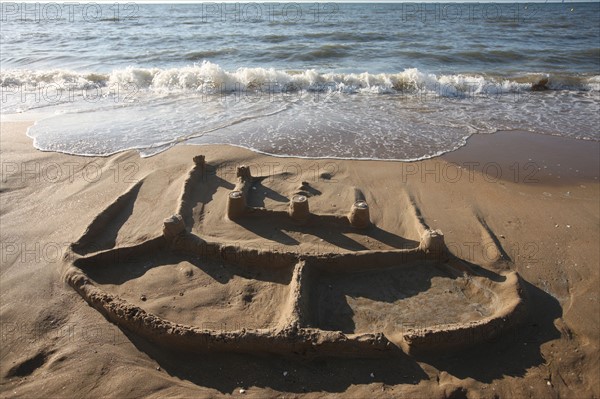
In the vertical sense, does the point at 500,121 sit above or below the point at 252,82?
below

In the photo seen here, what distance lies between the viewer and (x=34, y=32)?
2280 cm

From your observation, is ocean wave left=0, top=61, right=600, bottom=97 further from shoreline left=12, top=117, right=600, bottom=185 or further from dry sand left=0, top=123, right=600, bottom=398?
dry sand left=0, top=123, right=600, bottom=398

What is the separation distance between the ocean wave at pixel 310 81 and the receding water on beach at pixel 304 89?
5 cm

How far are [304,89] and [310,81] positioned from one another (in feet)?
1.76

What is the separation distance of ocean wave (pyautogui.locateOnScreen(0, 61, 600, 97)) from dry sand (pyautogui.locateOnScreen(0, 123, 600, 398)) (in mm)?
5137

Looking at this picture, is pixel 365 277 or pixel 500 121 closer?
pixel 365 277

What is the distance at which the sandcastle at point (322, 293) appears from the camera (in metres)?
3.16

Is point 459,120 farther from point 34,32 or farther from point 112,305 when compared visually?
point 34,32

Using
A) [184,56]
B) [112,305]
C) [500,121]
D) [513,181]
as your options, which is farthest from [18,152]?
[184,56]

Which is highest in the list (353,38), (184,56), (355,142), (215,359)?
Answer: (353,38)

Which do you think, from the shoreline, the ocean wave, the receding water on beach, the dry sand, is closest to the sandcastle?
the dry sand

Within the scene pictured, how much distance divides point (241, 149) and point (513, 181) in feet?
14.1

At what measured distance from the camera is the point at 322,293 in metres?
3.85

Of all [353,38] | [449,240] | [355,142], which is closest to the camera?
[449,240]
